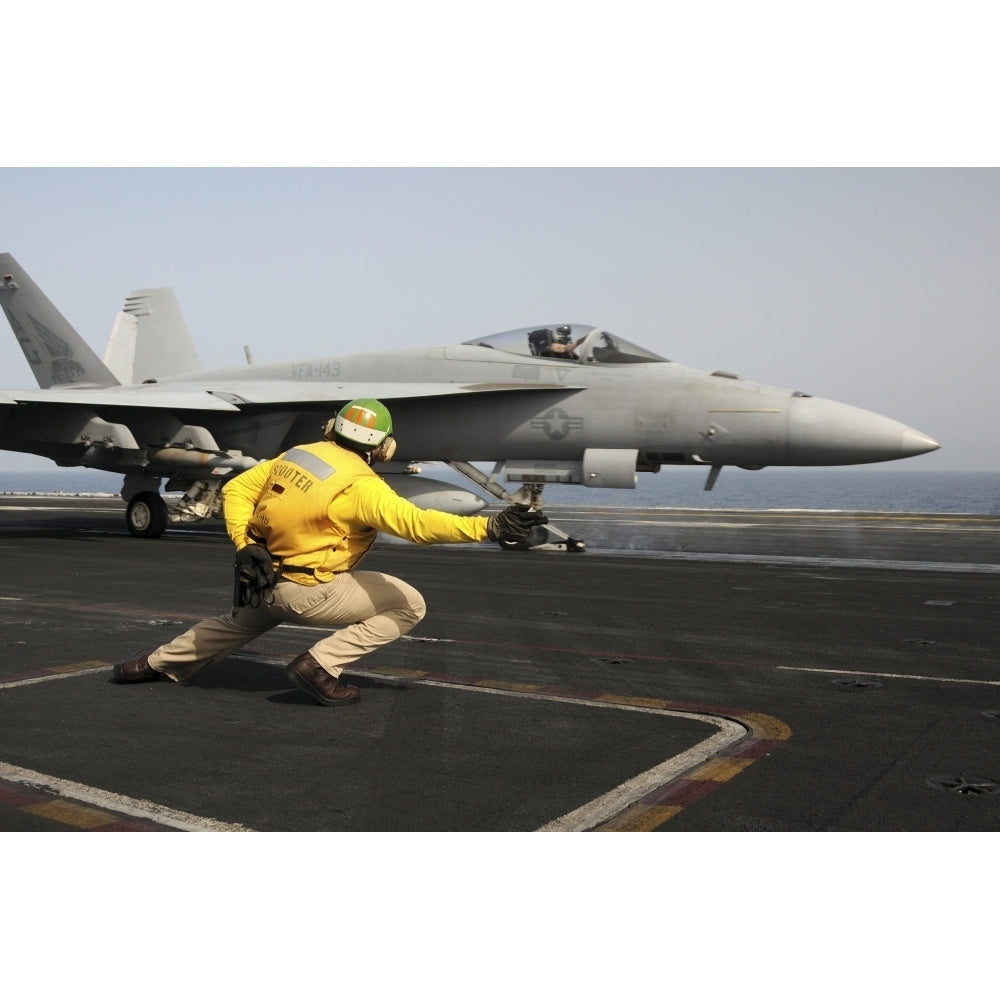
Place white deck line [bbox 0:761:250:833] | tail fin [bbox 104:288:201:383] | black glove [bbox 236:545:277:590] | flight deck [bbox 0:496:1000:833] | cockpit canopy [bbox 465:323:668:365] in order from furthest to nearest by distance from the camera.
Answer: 1. tail fin [bbox 104:288:201:383]
2. cockpit canopy [bbox 465:323:668:365]
3. black glove [bbox 236:545:277:590]
4. flight deck [bbox 0:496:1000:833]
5. white deck line [bbox 0:761:250:833]

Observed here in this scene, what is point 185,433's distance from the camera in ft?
58.8

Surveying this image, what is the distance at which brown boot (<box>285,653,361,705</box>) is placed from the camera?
5816 millimetres

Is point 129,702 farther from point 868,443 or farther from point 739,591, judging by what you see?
point 868,443

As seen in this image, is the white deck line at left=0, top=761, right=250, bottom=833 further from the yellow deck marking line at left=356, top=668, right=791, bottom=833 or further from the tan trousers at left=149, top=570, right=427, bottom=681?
the tan trousers at left=149, top=570, right=427, bottom=681

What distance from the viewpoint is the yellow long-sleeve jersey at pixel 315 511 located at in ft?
18.6

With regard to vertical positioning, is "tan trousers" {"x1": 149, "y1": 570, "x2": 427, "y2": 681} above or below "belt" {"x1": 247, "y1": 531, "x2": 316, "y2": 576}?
below

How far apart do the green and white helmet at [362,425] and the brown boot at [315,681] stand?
1.26 m

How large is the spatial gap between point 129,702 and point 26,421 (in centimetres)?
1452

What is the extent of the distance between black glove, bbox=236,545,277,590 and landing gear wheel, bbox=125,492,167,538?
14900mm

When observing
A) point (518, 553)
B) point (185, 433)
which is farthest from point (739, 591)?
point (185, 433)

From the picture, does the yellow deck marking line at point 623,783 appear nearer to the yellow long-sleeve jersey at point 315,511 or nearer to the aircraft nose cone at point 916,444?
the yellow long-sleeve jersey at point 315,511

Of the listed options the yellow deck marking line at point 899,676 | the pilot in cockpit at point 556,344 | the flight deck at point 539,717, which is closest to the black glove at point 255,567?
the flight deck at point 539,717

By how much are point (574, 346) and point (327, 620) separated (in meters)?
11.0

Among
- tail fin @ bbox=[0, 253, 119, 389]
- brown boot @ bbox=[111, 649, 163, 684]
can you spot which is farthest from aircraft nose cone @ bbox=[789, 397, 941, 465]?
tail fin @ bbox=[0, 253, 119, 389]
